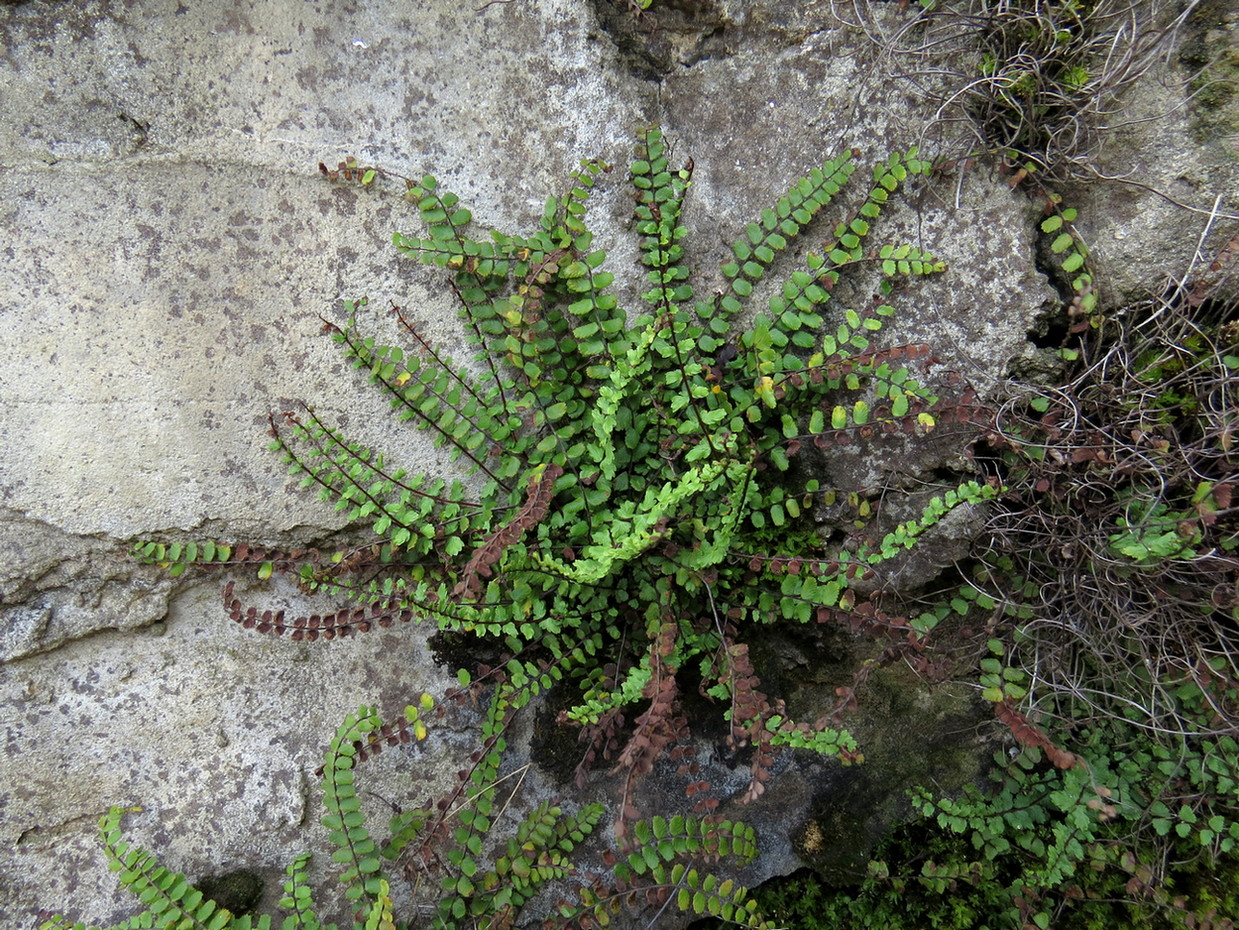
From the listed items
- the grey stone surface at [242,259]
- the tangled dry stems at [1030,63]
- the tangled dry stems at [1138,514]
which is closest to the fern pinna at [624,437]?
the grey stone surface at [242,259]

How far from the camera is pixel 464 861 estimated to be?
2.81 metres

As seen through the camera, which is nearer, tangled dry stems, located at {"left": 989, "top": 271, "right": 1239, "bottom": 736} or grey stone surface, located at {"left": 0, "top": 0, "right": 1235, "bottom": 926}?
tangled dry stems, located at {"left": 989, "top": 271, "right": 1239, "bottom": 736}

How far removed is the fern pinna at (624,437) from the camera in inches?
106

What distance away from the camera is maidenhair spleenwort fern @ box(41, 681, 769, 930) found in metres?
2.65

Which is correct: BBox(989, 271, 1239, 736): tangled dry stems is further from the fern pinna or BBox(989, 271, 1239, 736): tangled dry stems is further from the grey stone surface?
the fern pinna

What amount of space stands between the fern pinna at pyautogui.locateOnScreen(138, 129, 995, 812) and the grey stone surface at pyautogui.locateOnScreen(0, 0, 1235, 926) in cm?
15

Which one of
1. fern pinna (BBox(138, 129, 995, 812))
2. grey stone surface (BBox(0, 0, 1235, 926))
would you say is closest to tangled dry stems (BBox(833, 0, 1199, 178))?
grey stone surface (BBox(0, 0, 1235, 926))

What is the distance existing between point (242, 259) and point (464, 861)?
2437 mm

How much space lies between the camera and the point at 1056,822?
2965 mm

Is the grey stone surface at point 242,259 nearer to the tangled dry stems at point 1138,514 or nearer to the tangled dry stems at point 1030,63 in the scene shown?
the tangled dry stems at point 1030,63

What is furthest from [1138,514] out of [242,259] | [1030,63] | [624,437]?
[242,259]

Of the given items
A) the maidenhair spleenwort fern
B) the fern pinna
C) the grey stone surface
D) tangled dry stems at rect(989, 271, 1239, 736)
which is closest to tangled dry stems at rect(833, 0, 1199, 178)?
the grey stone surface

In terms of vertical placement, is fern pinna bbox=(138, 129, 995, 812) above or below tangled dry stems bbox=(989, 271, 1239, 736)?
above

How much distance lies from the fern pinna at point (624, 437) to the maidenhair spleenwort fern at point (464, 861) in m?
0.37
